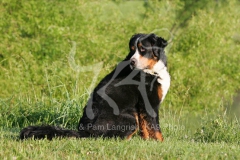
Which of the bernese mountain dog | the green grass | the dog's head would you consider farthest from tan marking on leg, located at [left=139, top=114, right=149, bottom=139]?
the dog's head

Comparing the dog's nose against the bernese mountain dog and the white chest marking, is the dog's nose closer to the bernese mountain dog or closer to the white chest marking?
the bernese mountain dog

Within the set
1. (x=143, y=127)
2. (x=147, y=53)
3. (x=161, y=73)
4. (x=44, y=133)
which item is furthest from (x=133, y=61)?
(x=44, y=133)

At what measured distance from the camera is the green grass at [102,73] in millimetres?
5559

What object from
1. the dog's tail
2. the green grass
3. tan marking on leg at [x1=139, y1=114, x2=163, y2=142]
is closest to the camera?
the green grass

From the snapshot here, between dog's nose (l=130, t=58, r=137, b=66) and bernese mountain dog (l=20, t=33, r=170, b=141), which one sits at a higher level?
dog's nose (l=130, t=58, r=137, b=66)

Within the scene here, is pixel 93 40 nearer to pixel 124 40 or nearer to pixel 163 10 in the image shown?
pixel 124 40

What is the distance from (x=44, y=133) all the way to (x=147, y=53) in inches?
84.1

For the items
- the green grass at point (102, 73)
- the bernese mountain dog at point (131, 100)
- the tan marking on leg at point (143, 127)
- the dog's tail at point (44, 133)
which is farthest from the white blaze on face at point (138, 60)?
the dog's tail at point (44, 133)

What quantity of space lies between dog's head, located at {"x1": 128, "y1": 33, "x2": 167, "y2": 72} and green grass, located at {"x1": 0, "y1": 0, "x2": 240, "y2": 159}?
3.87 feet

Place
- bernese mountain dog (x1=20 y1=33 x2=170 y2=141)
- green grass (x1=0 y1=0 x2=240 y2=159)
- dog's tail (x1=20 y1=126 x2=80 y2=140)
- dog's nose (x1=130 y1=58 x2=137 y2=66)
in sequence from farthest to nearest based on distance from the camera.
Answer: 1. dog's nose (x1=130 y1=58 x2=137 y2=66)
2. bernese mountain dog (x1=20 y1=33 x2=170 y2=141)
3. dog's tail (x1=20 y1=126 x2=80 y2=140)
4. green grass (x1=0 y1=0 x2=240 y2=159)

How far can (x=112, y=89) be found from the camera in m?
6.54

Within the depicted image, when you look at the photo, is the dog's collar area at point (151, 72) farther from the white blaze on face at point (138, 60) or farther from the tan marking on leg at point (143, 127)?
the tan marking on leg at point (143, 127)

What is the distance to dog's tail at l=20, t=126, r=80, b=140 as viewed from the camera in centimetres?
580

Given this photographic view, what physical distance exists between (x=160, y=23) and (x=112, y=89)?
11890 mm
